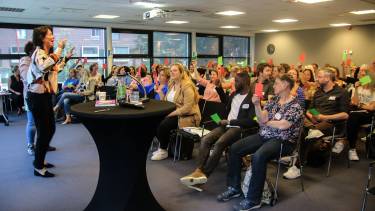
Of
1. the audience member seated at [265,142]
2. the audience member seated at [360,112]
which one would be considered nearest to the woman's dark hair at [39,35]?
the audience member seated at [265,142]

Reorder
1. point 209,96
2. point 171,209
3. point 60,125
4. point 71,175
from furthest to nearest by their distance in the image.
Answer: point 60,125 < point 209,96 < point 71,175 < point 171,209

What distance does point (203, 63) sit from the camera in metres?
13.1

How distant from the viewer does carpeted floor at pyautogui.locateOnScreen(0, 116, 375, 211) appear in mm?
2943

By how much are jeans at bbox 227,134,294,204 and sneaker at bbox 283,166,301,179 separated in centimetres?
69

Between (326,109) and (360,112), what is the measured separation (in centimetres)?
85

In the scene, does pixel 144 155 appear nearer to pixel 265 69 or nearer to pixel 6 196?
pixel 6 196

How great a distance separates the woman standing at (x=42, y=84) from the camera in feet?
10.9

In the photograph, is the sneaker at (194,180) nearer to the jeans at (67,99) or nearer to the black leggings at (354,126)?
the black leggings at (354,126)

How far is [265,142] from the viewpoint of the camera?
119 inches

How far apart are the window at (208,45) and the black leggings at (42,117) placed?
971 cm

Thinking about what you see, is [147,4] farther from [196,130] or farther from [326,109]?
[326,109]

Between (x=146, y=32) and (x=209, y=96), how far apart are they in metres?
7.03

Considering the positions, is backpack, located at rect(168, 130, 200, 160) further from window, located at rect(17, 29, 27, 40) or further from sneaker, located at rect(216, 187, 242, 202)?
window, located at rect(17, 29, 27, 40)

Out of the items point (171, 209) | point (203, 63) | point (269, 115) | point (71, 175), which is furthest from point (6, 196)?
point (203, 63)
